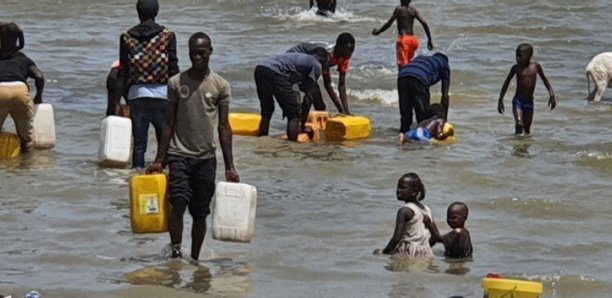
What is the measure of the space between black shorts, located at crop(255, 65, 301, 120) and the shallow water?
0.40 m

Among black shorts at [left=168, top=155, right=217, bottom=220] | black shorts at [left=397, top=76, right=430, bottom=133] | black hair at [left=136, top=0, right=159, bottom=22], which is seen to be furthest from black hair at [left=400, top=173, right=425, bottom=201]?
black shorts at [left=397, top=76, right=430, bottom=133]

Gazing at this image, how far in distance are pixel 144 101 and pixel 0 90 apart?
1629mm

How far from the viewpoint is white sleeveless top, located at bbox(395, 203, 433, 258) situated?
9.20 meters

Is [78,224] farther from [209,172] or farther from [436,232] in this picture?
[436,232]

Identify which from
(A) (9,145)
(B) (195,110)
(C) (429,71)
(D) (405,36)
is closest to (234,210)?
(B) (195,110)

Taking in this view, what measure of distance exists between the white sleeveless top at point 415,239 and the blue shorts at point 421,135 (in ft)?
15.4

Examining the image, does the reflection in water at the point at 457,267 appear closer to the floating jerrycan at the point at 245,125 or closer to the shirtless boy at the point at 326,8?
the floating jerrycan at the point at 245,125

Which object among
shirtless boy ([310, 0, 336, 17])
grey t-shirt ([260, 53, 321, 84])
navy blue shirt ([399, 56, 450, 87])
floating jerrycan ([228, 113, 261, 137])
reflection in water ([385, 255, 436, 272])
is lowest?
shirtless boy ([310, 0, 336, 17])

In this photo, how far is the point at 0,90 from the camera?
1193 centimetres

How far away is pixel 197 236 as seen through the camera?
876cm

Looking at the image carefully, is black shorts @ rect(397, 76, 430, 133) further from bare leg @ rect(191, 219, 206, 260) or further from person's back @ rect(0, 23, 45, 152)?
bare leg @ rect(191, 219, 206, 260)

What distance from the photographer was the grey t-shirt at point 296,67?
13.2 meters

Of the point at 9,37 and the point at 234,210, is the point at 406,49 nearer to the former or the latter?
the point at 9,37

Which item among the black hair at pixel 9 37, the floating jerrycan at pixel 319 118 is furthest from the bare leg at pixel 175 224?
the floating jerrycan at pixel 319 118
